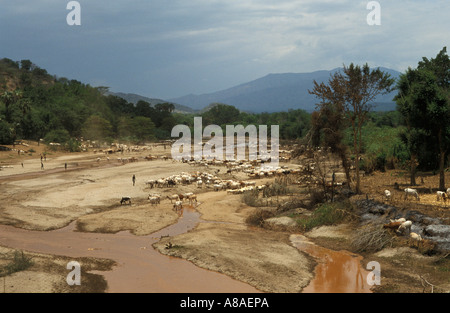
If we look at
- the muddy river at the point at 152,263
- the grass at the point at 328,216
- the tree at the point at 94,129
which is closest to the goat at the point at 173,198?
the muddy river at the point at 152,263

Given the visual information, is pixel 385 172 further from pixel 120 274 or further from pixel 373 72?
pixel 120 274

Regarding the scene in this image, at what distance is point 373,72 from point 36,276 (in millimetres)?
19699

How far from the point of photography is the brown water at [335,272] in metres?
14.0

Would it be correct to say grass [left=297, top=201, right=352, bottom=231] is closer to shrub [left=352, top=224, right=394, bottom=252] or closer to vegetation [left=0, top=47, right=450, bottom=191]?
shrub [left=352, top=224, right=394, bottom=252]

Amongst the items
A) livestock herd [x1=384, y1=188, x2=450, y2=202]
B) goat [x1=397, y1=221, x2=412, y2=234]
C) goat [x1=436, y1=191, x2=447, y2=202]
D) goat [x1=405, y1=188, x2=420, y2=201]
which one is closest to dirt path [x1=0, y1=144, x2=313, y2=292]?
goat [x1=397, y1=221, x2=412, y2=234]

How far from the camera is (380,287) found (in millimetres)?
13750

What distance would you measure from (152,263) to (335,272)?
7228mm

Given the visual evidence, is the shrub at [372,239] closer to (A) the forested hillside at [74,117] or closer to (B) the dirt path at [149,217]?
(B) the dirt path at [149,217]

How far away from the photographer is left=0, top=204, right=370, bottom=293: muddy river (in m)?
14.0

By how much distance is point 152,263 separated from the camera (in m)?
16.4

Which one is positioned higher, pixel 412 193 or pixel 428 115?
pixel 428 115

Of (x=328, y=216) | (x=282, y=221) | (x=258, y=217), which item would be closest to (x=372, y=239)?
(x=328, y=216)

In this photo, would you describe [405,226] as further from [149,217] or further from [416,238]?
[149,217]
